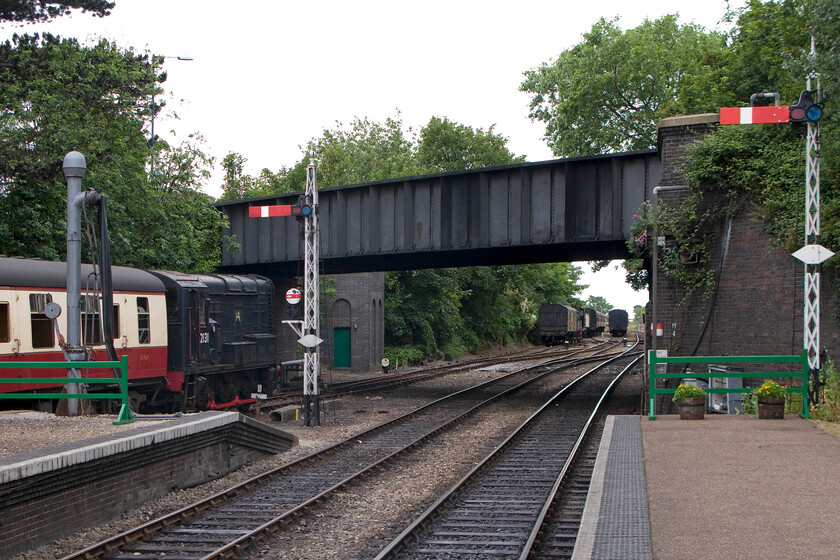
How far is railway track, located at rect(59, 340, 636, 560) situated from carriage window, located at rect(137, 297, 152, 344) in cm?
521

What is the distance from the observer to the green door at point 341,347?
36875 mm

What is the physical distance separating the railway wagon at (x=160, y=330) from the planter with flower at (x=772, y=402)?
10.9 metres

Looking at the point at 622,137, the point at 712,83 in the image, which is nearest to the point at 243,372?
the point at 712,83

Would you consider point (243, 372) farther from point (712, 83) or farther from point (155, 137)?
point (712, 83)

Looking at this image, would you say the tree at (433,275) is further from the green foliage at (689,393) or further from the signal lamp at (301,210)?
the green foliage at (689,393)

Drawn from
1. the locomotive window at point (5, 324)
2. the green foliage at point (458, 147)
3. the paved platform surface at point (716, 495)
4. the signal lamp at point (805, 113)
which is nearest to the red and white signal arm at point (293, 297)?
the locomotive window at point (5, 324)

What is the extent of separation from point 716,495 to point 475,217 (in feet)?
53.7

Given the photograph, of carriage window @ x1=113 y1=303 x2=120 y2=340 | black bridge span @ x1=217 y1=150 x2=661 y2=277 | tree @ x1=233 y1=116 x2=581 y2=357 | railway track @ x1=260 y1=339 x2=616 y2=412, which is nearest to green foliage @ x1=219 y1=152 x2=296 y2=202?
tree @ x1=233 y1=116 x2=581 y2=357

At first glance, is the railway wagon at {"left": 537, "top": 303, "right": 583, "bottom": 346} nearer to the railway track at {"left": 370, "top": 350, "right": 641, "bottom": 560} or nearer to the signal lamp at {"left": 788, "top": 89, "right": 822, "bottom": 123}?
the railway track at {"left": 370, "top": 350, "right": 641, "bottom": 560}

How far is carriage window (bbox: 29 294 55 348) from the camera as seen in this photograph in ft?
46.4

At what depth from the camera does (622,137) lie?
139 feet

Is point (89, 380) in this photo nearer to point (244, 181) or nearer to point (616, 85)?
point (616, 85)

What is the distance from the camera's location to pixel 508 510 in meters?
9.87

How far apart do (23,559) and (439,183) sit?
1747 centimetres
